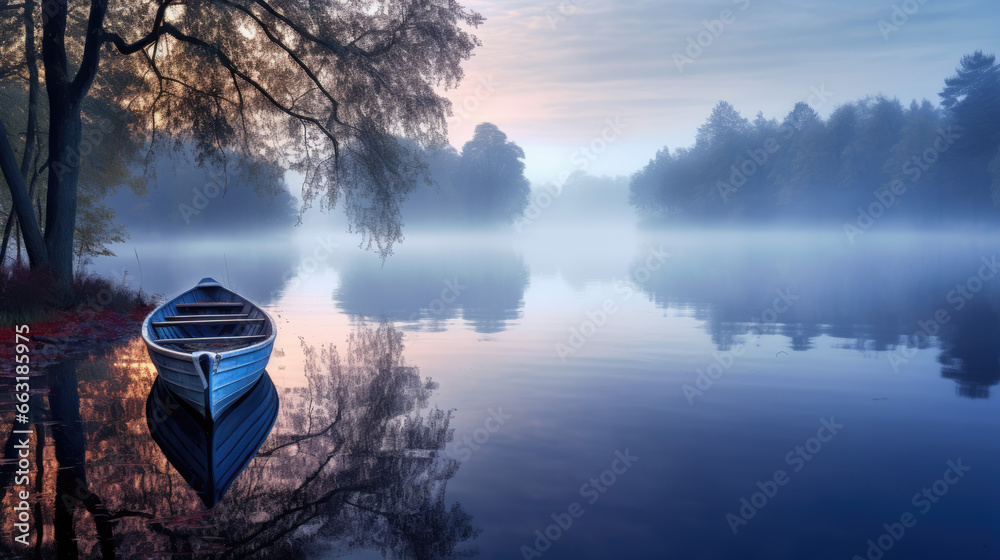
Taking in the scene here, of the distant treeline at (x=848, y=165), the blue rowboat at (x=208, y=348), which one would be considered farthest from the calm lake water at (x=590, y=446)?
the distant treeline at (x=848, y=165)

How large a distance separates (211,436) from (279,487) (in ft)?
6.01

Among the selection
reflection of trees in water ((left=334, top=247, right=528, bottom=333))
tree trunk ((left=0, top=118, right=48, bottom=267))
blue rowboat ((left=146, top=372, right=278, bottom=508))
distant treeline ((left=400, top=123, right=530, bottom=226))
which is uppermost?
distant treeline ((left=400, top=123, right=530, bottom=226))

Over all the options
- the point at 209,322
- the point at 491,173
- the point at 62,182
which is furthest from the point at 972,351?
the point at 491,173

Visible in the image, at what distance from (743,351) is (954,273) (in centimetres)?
2649

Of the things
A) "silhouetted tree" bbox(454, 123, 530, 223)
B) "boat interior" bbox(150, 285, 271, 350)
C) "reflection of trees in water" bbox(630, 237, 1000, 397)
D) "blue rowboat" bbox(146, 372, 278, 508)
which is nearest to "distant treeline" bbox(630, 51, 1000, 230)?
"silhouetted tree" bbox(454, 123, 530, 223)

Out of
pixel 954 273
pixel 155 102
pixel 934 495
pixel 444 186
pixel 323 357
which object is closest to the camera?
pixel 934 495

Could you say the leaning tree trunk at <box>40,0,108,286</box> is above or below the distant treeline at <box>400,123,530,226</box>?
below

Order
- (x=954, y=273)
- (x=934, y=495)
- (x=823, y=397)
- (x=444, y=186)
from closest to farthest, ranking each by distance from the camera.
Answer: (x=934, y=495)
(x=823, y=397)
(x=954, y=273)
(x=444, y=186)

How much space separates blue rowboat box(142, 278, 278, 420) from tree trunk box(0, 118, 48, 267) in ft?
15.1

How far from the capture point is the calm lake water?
18.8ft

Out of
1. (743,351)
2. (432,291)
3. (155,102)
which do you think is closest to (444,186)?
(432,291)

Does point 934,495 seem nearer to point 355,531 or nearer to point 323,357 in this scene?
point 355,531

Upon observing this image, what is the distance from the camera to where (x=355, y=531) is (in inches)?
227

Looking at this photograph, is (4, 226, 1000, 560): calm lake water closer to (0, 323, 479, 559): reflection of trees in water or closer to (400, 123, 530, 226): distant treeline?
(0, 323, 479, 559): reflection of trees in water
